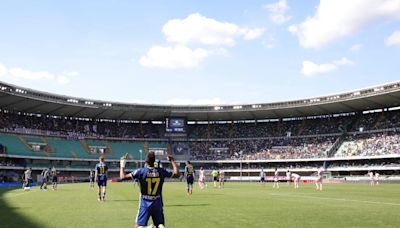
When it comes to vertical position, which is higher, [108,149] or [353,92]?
[353,92]

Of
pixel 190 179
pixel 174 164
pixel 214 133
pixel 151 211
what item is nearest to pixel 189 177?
pixel 190 179

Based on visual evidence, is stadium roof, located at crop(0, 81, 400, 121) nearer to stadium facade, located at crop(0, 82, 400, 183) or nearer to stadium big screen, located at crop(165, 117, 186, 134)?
stadium facade, located at crop(0, 82, 400, 183)

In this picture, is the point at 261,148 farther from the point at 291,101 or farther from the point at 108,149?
the point at 108,149

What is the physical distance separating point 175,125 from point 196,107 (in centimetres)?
767

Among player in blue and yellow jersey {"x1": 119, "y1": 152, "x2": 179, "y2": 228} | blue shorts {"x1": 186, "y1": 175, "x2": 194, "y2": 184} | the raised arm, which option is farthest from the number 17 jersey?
blue shorts {"x1": 186, "y1": 175, "x2": 194, "y2": 184}

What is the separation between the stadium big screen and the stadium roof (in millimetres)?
1087

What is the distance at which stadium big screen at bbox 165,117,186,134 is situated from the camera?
305 feet

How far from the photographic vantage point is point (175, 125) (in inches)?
3664

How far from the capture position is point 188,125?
100 m

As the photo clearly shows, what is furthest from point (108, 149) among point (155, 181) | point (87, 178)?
point (155, 181)

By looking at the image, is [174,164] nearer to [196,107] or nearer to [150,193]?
[150,193]

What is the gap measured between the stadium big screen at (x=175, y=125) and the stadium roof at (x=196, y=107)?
3.57 feet

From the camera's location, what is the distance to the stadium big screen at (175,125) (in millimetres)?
92812

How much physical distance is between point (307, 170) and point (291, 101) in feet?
46.4
